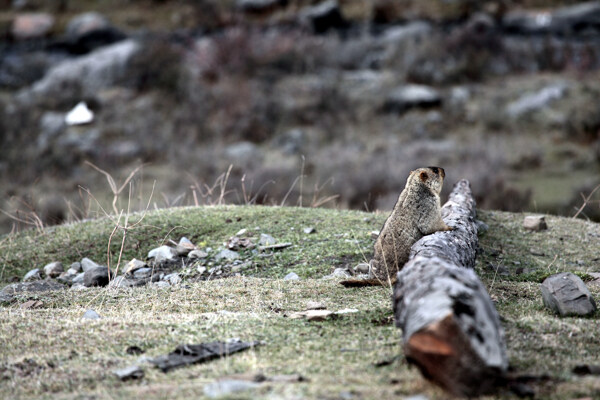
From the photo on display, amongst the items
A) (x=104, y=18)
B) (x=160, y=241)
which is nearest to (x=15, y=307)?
(x=160, y=241)

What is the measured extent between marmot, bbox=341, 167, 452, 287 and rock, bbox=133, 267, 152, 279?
2477mm

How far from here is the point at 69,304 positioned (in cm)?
504

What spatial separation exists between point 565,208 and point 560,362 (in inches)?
424

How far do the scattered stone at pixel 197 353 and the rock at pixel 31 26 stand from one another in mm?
29051

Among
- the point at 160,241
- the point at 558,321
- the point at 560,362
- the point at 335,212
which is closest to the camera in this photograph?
the point at 560,362

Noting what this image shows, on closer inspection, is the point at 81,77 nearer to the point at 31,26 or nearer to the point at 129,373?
the point at 31,26

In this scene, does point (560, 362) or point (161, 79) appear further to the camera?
point (161, 79)

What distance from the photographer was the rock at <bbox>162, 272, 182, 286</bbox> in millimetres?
5980

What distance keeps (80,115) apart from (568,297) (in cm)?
2003

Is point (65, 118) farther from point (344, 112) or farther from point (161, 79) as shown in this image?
point (344, 112)

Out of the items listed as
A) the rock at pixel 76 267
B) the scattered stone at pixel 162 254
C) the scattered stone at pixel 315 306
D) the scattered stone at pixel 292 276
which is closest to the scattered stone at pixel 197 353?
the scattered stone at pixel 315 306

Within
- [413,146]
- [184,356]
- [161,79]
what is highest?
[184,356]

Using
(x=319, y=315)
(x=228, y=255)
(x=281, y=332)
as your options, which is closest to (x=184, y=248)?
(x=228, y=255)

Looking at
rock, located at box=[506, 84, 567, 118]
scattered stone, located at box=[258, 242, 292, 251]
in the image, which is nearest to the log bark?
scattered stone, located at box=[258, 242, 292, 251]
